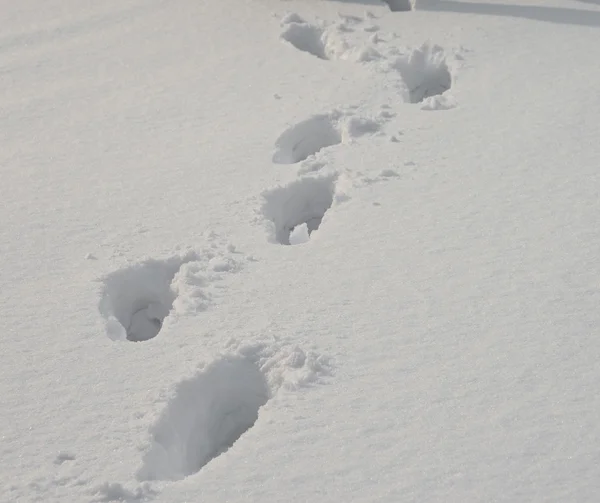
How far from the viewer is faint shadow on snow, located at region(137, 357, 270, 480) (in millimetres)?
2193

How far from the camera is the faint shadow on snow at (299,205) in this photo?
10.0ft

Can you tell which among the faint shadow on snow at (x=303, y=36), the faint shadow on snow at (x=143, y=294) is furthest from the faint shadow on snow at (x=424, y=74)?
the faint shadow on snow at (x=143, y=294)

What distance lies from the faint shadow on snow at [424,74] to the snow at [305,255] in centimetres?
1

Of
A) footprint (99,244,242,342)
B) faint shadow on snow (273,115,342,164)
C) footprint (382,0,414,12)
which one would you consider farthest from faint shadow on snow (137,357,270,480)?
footprint (382,0,414,12)

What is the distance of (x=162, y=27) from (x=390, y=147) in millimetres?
1535

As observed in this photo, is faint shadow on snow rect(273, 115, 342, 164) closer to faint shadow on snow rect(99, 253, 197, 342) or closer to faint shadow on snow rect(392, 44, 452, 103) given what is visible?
faint shadow on snow rect(392, 44, 452, 103)

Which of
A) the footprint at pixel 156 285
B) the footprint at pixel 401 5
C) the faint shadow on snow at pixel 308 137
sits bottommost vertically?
the footprint at pixel 401 5

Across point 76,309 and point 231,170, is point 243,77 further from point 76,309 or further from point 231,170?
point 76,309

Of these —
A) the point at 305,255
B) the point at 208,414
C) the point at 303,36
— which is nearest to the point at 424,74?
the point at 303,36

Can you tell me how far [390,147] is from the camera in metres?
3.28

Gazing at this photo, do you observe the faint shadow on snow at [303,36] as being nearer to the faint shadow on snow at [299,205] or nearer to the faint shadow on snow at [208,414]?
the faint shadow on snow at [299,205]

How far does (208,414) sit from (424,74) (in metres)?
2.00

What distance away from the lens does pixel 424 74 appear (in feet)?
12.5

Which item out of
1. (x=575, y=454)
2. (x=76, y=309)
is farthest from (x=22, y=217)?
(x=575, y=454)
